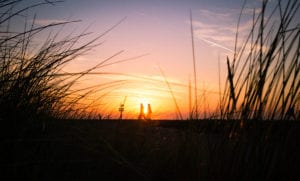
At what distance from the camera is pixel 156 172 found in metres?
2.27

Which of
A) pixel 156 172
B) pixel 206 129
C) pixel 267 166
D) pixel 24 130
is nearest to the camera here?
pixel 267 166

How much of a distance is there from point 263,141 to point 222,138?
26 centimetres

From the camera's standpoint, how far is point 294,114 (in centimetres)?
134

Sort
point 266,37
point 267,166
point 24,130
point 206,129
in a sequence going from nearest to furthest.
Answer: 1. point 267,166
2. point 24,130
3. point 266,37
4. point 206,129

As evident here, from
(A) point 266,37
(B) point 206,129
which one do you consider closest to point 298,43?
(A) point 266,37

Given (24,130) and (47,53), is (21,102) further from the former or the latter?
(47,53)

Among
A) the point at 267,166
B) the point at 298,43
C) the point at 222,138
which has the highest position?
the point at 298,43

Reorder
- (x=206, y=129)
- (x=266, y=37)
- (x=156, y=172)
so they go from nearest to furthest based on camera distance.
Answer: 1. (x=266, y=37)
2. (x=206, y=129)
3. (x=156, y=172)

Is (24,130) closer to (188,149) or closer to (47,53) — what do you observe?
(47,53)

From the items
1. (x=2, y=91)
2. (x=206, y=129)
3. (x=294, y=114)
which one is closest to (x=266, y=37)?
A: (x=294, y=114)

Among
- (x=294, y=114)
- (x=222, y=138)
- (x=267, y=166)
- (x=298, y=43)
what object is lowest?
(x=267, y=166)

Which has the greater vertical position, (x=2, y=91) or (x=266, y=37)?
(x=266, y=37)

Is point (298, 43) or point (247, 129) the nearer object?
point (298, 43)

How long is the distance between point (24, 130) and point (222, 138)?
89cm
